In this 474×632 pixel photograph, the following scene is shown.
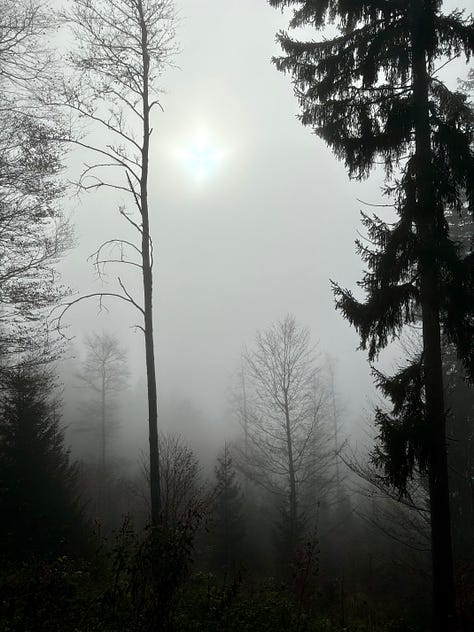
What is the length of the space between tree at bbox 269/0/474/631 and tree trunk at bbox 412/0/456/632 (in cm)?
1

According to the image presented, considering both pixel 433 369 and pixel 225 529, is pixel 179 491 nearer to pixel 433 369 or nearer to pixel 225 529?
pixel 225 529

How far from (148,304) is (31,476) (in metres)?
7.06

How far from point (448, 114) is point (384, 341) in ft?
12.8

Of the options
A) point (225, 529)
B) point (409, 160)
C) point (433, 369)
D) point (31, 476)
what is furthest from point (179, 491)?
point (409, 160)

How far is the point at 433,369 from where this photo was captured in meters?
6.22

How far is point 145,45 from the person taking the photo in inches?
374

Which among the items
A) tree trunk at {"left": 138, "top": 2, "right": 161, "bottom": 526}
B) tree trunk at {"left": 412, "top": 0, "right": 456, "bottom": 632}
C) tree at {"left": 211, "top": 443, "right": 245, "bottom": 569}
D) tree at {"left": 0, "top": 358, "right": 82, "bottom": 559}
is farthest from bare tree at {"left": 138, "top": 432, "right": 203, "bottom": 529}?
tree trunk at {"left": 412, "top": 0, "right": 456, "bottom": 632}

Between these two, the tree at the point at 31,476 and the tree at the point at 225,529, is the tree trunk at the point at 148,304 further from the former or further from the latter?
the tree at the point at 225,529

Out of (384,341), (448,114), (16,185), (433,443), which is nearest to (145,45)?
(16,185)

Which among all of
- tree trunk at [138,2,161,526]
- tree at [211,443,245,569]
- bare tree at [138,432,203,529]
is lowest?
tree at [211,443,245,569]

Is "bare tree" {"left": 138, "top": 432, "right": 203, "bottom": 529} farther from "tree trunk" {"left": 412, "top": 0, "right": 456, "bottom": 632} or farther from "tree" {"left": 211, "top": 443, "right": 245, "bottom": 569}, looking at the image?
"tree trunk" {"left": 412, "top": 0, "right": 456, "bottom": 632}

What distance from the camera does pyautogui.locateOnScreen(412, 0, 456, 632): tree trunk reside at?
5.90 m

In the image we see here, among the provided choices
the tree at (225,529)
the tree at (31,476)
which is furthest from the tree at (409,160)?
the tree at (225,529)

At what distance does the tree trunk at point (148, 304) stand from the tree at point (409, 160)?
3.90 meters
